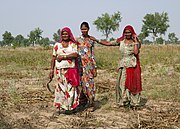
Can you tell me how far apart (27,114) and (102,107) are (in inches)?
59.6

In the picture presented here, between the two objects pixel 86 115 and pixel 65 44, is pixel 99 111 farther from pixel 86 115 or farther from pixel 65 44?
pixel 65 44

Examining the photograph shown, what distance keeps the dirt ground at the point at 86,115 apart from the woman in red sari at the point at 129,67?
0.30 metres

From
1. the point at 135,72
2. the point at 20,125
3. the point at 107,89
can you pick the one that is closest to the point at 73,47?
the point at 135,72

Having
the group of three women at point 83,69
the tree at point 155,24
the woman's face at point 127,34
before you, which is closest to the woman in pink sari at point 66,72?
the group of three women at point 83,69

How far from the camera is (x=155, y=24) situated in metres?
50.3

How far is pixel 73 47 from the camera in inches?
193

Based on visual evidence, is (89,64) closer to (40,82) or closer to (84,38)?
(84,38)

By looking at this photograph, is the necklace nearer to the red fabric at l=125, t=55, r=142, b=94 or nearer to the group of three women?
the group of three women

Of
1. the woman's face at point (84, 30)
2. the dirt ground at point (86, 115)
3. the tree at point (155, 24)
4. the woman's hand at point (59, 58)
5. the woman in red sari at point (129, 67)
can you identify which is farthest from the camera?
the tree at point (155, 24)

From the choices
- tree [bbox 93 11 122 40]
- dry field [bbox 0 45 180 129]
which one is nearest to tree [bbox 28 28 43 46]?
tree [bbox 93 11 122 40]

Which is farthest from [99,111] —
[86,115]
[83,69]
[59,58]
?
[59,58]

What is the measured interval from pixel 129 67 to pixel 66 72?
48.7 inches

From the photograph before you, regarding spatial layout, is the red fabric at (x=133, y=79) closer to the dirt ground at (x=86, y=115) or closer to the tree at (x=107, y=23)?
the dirt ground at (x=86, y=115)

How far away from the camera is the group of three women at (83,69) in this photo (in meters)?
4.88
